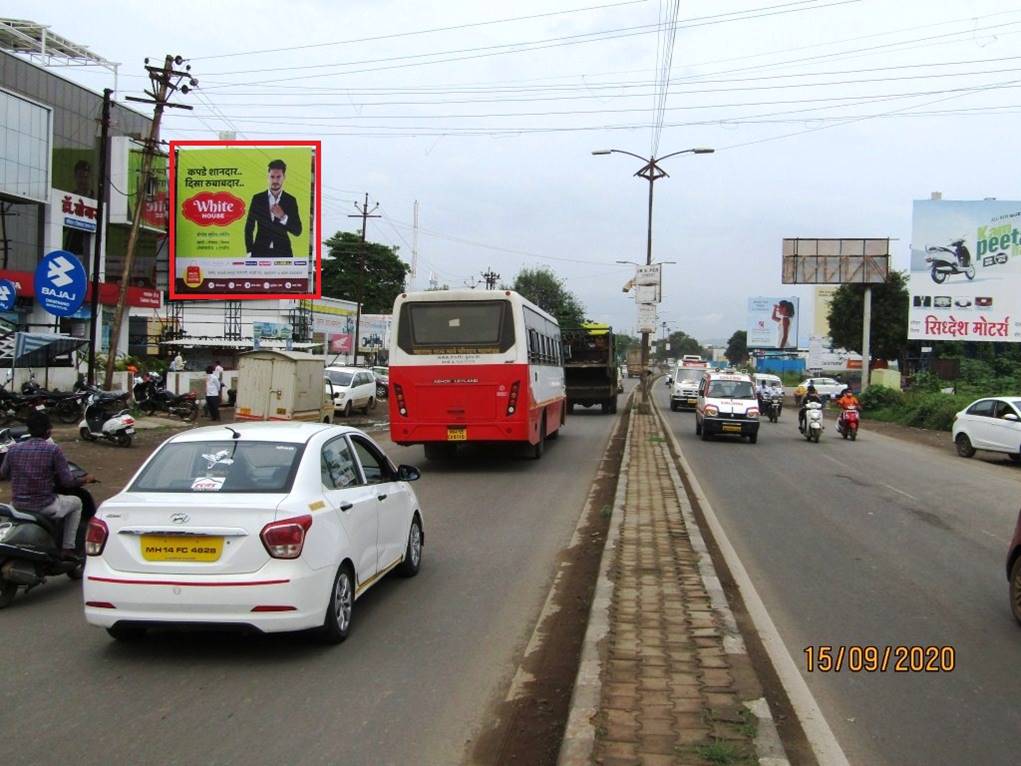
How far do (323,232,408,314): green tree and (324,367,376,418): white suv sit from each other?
45.7 metres

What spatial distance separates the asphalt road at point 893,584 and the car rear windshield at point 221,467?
350 centimetres

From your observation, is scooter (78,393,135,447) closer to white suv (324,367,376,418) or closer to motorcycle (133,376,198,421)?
motorcycle (133,376,198,421)

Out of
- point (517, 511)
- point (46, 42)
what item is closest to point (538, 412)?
point (517, 511)

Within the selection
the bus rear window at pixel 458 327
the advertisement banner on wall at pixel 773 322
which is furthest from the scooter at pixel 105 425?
the advertisement banner on wall at pixel 773 322

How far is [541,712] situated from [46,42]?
60.2m

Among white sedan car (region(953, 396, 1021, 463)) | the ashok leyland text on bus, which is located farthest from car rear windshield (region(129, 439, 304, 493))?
white sedan car (region(953, 396, 1021, 463))

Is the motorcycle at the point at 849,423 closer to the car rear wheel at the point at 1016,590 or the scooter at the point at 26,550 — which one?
the car rear wheel at the point at 1016,590

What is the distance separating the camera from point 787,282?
4834 cm

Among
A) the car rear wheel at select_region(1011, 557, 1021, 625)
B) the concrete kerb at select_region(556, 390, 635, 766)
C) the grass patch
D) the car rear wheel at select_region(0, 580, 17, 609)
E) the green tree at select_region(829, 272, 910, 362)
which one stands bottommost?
the car rear wheel at select_region(0, 580, 17, 609)

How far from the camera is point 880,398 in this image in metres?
39.9

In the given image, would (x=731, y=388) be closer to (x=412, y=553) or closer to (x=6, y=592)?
(x=412, y=553)

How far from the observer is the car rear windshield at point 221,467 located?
18.5ft

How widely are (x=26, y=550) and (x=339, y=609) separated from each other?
8.85 ft

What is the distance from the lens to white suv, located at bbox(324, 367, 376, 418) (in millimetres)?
29330
